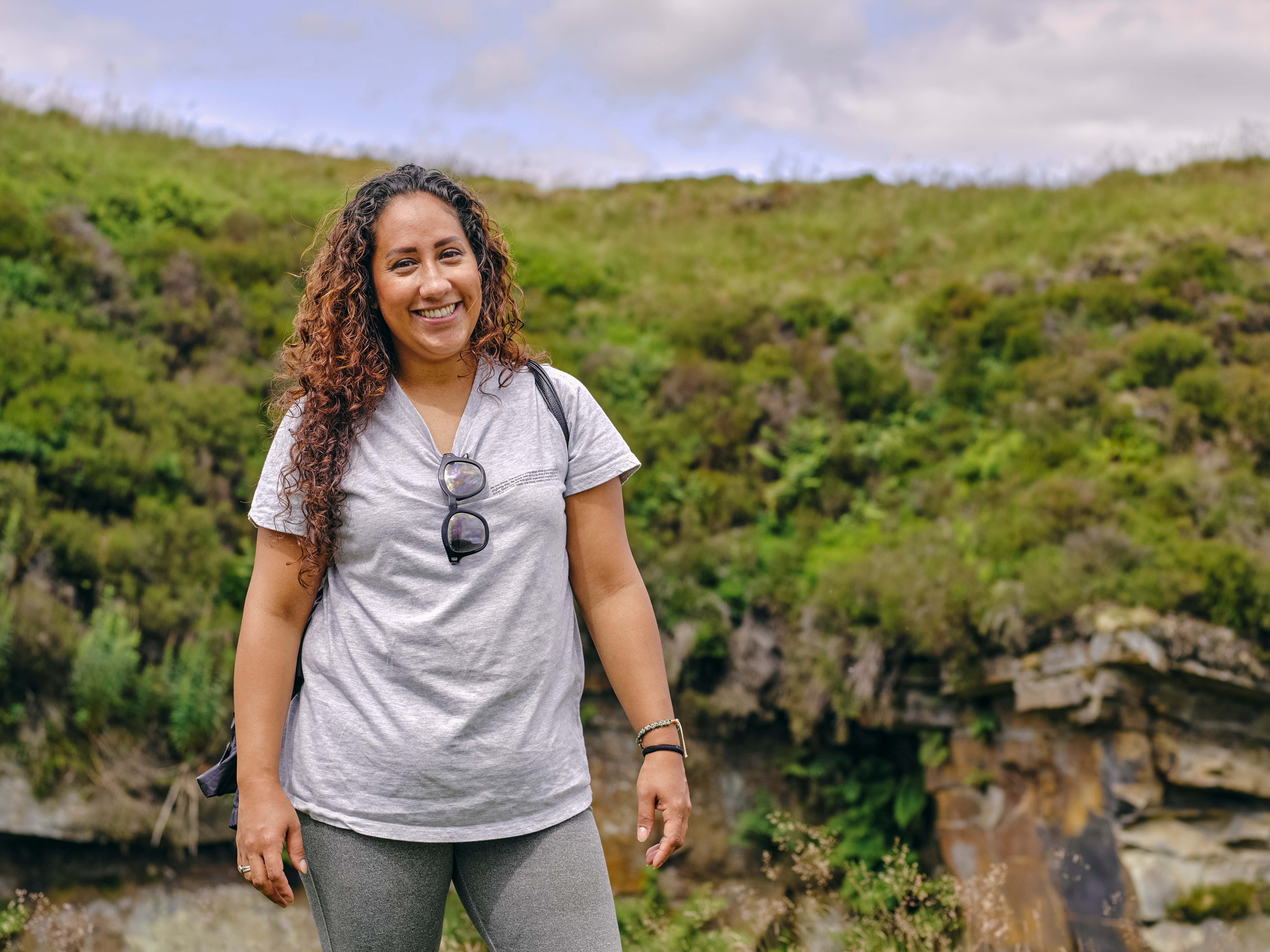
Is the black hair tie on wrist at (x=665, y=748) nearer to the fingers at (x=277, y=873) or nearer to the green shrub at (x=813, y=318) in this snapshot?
the fingers at (x=277, y=873)

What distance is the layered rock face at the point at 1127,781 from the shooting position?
605 cm

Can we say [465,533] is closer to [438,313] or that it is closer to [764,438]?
[438,313]

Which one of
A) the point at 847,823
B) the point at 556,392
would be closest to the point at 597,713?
the point at 847,823

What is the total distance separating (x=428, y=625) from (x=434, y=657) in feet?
0.19

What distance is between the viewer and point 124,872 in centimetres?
631

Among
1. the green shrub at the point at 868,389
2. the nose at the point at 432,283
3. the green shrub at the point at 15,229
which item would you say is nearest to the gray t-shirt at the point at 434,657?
the nose at the point at 432,283

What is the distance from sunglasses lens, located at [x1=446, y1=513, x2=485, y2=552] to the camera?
1.78 m

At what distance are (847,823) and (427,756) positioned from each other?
6.56 metres

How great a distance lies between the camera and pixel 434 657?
69.1 inches

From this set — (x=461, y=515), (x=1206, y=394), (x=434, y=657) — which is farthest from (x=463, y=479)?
(x=1206, y=394)

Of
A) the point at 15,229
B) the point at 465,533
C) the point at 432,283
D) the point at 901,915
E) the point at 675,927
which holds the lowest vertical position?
the point at 675,927

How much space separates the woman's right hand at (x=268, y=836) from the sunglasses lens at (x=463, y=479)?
631 mm

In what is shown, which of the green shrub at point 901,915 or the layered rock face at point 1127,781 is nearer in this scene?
the green shrub at point 901,915

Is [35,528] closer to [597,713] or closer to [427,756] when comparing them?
[597,713]
